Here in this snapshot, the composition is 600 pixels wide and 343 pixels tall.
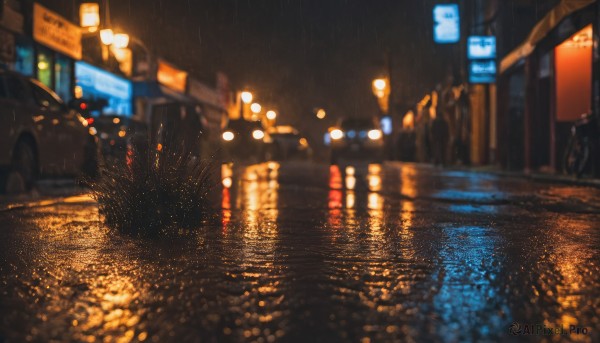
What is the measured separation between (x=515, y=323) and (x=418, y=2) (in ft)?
127

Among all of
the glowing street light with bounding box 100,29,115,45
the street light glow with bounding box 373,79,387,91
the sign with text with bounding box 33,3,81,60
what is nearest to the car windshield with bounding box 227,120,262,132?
the glowing street light with bounding box 100,29,115,45

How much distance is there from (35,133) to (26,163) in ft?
1.42

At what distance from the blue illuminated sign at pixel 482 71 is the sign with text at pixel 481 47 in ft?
0.67

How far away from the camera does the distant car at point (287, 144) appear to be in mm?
35000

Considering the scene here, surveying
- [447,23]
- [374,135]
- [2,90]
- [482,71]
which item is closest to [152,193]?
[2,90]

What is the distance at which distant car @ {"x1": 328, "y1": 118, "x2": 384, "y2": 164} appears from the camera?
95.6 feet

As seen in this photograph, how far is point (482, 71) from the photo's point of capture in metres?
25.5

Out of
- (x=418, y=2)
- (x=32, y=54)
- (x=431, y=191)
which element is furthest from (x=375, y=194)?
(x=418, y=2)

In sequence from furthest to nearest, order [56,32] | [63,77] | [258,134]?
[258,134] → [63,77] → [56,32]

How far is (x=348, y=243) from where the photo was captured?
19.2 ft

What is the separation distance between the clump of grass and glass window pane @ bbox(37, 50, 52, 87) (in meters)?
17.9

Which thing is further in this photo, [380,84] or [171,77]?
[171,77]

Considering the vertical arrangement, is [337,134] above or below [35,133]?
above

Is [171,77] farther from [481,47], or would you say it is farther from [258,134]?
[481,47]
